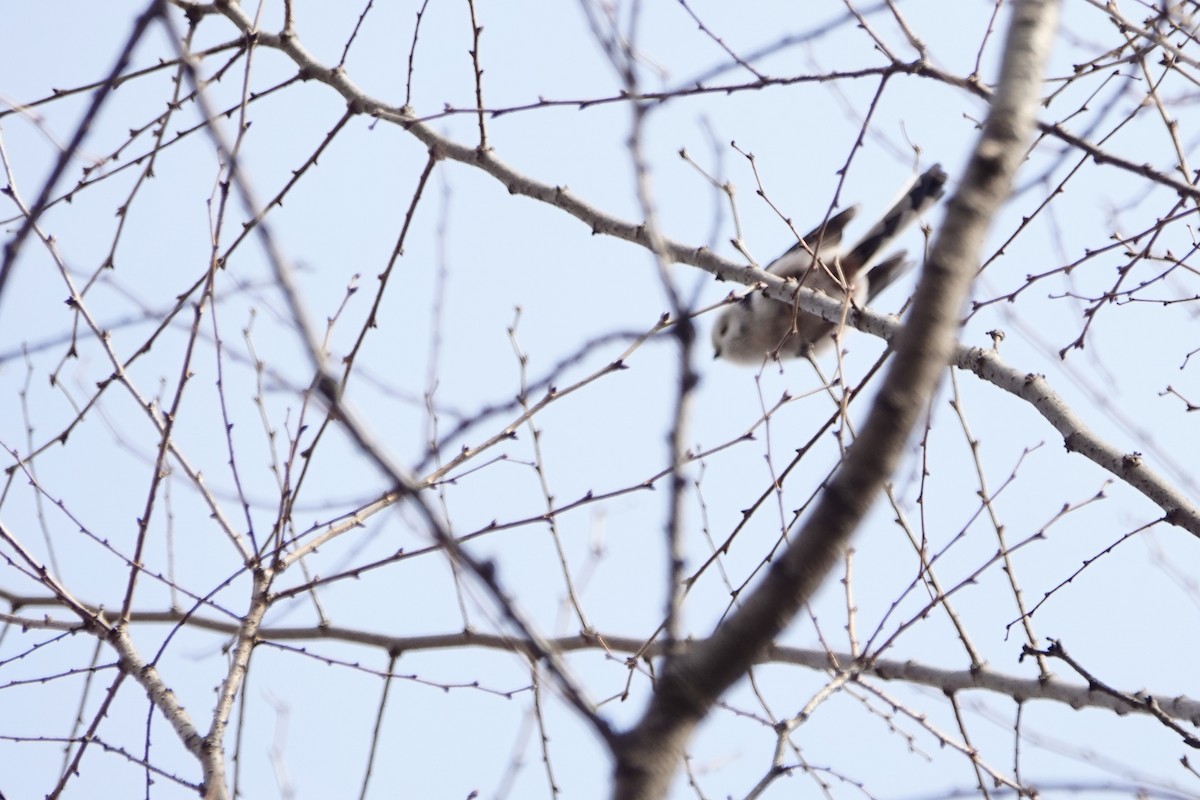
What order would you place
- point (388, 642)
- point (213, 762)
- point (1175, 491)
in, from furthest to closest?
point (388, 642), point (1175, 491), point (213, 762)

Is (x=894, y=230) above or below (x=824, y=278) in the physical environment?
below

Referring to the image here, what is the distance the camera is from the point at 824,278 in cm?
606

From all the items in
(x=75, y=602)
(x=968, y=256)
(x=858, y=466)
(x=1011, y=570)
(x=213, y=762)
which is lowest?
(x=858, y=466)

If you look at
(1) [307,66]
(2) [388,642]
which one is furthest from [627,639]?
(1) [307,66]

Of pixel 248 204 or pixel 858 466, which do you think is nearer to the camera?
pixel 858 466

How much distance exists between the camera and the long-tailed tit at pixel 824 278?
493 cm

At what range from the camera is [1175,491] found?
246 cm

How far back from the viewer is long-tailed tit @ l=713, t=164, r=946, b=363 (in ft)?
16.2

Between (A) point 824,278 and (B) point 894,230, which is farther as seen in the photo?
(A) point 824,278

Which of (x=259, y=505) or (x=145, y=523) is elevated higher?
(x=259, y=505)

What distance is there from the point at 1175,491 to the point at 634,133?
1.97 meters

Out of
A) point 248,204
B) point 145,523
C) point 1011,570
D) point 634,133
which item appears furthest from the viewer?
point 1011,570

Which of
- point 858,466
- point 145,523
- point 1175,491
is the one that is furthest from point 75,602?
point 1175,491

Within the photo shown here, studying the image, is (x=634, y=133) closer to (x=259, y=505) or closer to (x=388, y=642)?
(x=259, y=505)
